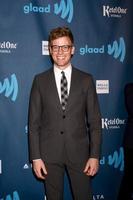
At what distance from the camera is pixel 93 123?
218 centimetres

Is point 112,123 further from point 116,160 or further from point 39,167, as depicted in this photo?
point 39,167

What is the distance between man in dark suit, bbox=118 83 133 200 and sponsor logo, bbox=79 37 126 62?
335mm

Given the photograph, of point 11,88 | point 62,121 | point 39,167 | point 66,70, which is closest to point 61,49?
point 66,70

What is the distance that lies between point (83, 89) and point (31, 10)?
0.81 meters

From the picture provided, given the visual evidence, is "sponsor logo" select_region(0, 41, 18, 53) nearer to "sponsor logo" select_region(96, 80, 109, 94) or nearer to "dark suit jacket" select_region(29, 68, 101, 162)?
"dark suit jacket" select_region(29, 68, 101, 162)

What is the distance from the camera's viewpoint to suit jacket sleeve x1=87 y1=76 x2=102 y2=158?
2.15 meters

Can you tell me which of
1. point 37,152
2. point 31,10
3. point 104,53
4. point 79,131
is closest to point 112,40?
point 104,53

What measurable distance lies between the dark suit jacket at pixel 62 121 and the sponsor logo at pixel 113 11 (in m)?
0.81

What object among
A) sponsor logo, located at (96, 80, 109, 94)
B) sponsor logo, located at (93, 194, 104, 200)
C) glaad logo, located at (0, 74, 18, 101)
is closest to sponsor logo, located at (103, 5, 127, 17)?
sponsor logo, located at (96, 80, 109, 94)

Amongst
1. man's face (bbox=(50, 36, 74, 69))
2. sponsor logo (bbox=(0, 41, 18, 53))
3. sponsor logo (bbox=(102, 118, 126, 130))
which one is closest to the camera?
man's face (bbox=(50, 36, 74, 69))

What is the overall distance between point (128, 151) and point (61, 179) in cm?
66

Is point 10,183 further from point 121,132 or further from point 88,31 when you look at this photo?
point 88,31

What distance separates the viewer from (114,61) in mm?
2799

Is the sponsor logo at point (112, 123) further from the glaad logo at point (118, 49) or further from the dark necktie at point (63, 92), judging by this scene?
the dark necktie at point (63, 92)
